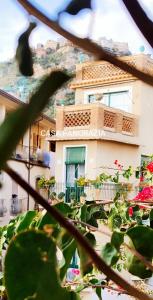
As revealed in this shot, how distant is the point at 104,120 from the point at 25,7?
31.5ft

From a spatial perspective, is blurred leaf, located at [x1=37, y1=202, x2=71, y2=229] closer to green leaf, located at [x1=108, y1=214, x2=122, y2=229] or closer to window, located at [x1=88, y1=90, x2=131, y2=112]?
green leaf, located at [x1=108, y1=214, x2=122, y2=229]

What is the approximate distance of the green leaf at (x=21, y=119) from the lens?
6.6 inches

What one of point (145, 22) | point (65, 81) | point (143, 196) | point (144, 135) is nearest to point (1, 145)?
point (65, 81)

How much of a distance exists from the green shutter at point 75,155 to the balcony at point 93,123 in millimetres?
243

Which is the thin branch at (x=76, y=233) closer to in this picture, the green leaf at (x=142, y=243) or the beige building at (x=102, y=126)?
the green leaf at (x=142, y=243)

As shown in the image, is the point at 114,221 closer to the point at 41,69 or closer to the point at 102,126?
the point at 41,69

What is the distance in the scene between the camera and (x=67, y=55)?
0.51 metres

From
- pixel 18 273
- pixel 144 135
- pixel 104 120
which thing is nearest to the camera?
pixel 18 273

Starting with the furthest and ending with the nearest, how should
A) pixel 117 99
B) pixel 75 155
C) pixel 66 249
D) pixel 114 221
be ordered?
1. pixel 117 99
2. pixel 75 155
3. pixel 114 221
4. pixel 66 249

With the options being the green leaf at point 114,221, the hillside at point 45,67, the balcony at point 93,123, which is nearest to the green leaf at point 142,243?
the hillside at point 45,67

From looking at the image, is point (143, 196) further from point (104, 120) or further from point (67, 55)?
point (104, 120)

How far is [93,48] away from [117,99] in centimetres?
1051

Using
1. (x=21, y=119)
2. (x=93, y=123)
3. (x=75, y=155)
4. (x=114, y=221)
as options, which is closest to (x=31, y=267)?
(x=21, y=119)

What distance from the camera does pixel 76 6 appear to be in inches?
14.6
